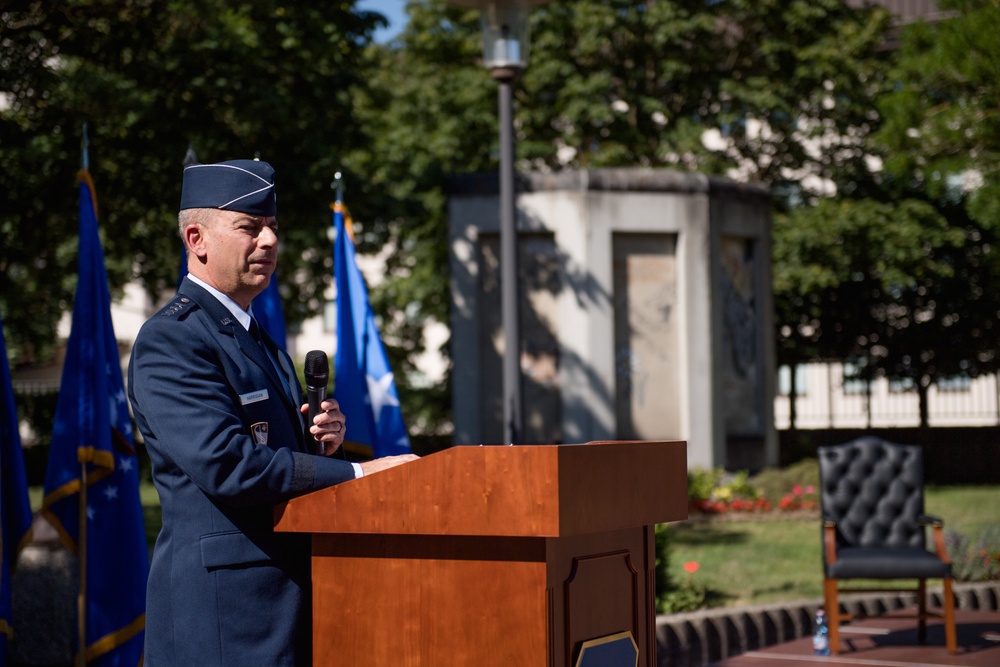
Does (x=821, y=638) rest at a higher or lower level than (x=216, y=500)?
lower

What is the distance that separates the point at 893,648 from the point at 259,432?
274 inches

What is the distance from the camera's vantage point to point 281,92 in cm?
1545

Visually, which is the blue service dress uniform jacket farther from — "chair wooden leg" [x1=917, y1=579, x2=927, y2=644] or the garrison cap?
"chair wooden leg" [x1=917, y1=579, x2=927, y2=644]

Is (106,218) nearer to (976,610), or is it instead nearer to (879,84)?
(976,610)

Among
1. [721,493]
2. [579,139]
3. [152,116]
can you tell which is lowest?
[721,493]

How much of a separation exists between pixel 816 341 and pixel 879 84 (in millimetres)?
5747

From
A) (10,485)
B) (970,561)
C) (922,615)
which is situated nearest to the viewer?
(10,485)

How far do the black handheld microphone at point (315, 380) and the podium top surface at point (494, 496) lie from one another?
471 mm

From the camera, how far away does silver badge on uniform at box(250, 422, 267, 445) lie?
302 cm

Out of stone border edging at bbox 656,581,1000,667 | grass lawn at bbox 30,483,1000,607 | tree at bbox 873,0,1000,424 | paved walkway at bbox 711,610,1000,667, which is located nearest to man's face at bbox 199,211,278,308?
stone border edging at bbox 656,581,1000,667

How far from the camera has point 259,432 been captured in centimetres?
305

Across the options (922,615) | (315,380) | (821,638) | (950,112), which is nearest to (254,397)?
(315,380)

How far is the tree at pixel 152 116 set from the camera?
1051 centimetres

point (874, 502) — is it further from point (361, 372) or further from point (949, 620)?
point (361, 372)
